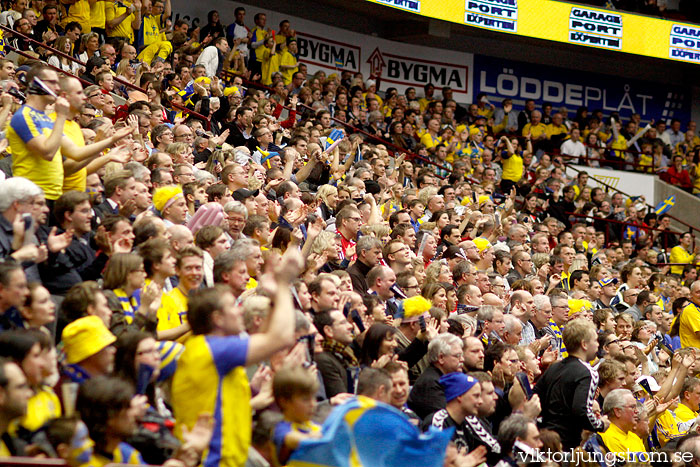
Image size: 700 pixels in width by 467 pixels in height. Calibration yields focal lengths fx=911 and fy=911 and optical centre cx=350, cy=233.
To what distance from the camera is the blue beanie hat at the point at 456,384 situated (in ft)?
18.4

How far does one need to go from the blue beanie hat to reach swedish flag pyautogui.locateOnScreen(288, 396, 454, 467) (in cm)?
110

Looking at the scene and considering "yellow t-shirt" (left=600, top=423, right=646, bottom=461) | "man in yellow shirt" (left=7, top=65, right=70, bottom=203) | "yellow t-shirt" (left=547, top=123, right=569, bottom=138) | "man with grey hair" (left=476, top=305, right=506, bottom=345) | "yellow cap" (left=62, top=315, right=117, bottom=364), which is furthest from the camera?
"yellow t-shirt" (left=547, top=123, right=569, bottom=138)

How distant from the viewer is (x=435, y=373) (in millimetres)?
5930

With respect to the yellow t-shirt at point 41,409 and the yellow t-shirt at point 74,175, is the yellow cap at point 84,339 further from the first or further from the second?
the yellow t-shirt at point 74,175

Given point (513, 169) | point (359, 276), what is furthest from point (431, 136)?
point (359, 276)

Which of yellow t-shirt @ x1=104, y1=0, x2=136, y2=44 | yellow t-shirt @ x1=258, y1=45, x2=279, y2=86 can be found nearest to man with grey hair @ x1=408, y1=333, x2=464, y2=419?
yellow t-shirt @ x1=104, y1=0, x2=136, y2=44

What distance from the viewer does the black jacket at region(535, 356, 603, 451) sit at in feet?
20.5

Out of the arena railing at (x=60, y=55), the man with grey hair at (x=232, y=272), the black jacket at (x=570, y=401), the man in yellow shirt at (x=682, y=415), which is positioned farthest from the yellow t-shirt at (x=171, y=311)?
the arena railing at (x=60, y=55)

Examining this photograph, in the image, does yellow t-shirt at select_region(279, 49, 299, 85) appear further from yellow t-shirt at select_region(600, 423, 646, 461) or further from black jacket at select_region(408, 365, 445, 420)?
black jacket at select_region(408, 365, 445, 420)

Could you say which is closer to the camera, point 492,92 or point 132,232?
point 132,232

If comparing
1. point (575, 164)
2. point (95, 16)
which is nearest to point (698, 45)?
point (575, 164)

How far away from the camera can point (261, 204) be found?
314 inches

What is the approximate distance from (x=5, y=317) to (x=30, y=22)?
8198mm

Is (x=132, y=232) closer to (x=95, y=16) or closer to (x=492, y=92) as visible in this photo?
(x=95, y=16)
